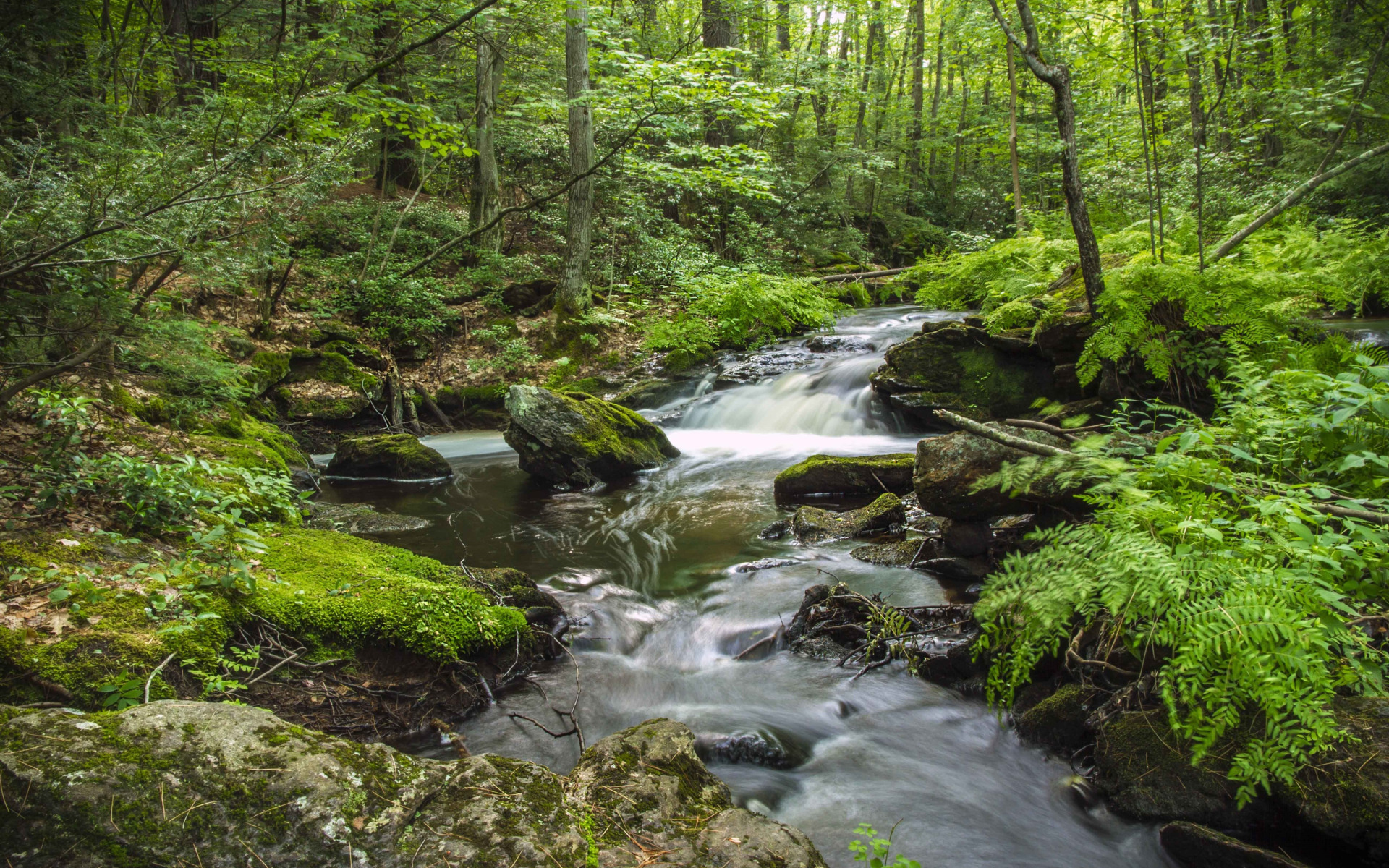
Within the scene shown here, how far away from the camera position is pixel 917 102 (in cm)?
2677

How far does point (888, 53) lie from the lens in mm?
29516

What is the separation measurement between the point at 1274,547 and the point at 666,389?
1144 centimetres

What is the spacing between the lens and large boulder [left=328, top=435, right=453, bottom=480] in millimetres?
9969

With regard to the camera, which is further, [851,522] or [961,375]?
[961,375]

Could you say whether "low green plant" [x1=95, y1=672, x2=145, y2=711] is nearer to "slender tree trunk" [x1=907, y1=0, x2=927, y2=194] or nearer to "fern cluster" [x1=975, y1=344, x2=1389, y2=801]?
"fern cluster" [x1=975, y1=344, x2=1389, y2=801]

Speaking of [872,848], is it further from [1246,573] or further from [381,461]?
[381,461]

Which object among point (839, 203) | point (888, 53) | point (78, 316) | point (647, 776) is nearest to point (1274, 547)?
point (647, 776)

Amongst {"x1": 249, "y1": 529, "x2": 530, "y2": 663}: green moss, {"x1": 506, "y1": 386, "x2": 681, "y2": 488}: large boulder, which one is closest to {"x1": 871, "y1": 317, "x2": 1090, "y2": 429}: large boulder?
{"x1": 506, "y1": 386, "x2": 681, "y2": 488}: large boulder

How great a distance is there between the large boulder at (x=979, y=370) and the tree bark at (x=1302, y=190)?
6.41ft

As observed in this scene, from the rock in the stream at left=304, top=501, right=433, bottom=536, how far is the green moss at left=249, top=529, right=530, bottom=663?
2076 millimetres

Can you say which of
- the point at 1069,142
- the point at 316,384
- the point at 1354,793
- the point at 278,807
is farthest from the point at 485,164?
the point at 1354,793

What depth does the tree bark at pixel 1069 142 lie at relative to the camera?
744 cm

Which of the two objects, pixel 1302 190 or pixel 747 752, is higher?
pixel 1302 190

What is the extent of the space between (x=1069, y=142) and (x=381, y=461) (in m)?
9.55
